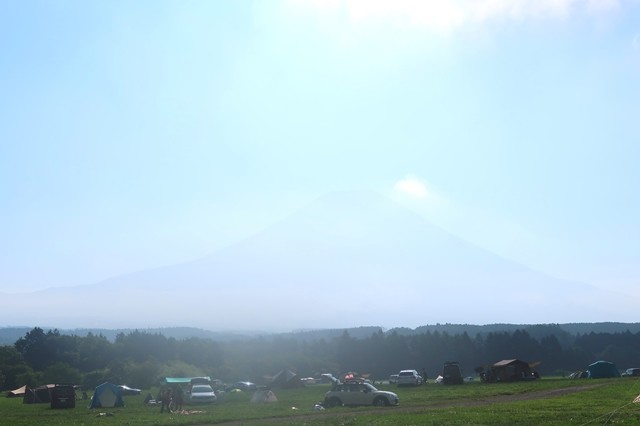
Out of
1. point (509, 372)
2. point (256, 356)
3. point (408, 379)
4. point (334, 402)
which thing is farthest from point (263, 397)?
point (256, 356)

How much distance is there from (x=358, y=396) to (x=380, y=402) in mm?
1291

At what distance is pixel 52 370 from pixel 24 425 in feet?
209

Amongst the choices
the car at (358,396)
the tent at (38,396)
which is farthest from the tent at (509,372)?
the tent at (38,396)

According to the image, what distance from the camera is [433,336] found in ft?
438

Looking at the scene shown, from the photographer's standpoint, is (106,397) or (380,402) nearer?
(380,402)

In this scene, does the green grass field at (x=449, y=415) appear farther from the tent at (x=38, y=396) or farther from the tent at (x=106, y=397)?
the tent at (x=38, y=396)

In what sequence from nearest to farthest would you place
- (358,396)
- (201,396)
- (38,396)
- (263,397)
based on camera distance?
1. (358,396)
2. (263,397)
3. (201,396)
4. (38,396)

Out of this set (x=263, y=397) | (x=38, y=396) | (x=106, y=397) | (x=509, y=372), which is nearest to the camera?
(x=263, y=397)

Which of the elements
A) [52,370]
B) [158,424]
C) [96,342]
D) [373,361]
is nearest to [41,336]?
[96,342]

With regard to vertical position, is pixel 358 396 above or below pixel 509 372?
above

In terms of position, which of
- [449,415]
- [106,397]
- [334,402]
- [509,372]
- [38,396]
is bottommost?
[38,396]

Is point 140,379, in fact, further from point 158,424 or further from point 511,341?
point 511,341

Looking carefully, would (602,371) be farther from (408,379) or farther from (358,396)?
(358,396)

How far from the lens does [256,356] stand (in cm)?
11325
